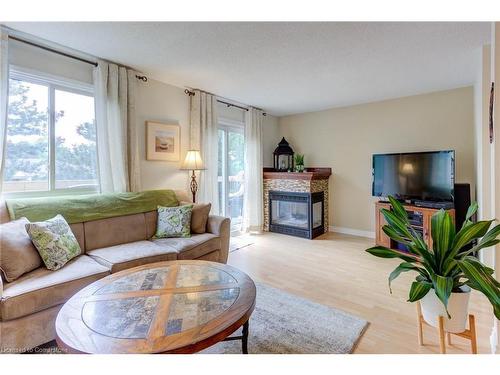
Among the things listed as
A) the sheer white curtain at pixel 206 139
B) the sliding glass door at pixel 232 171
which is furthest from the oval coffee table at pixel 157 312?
the sliding glass door at pixel 232 171

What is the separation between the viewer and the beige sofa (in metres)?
1.48

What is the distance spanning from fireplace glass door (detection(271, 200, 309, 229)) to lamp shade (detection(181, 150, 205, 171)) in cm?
194

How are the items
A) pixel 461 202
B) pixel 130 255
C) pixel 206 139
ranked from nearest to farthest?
pixel 130 255 < pixel 461 202 < pixel 206 139

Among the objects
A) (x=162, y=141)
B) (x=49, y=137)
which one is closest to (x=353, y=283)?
(x=162, y=141)

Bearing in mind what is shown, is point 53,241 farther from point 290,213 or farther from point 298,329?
point 290,213

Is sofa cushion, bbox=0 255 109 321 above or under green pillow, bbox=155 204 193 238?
under

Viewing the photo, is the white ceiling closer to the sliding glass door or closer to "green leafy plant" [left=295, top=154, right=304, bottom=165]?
the sliding glass door

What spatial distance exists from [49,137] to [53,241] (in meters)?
1.14

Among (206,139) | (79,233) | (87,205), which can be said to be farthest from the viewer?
(206,139)

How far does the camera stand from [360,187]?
14.4 ft

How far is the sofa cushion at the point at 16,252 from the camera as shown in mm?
1631

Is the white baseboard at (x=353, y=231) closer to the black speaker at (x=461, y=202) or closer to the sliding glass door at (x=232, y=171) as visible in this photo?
the black speaker at (x=461, y=202)

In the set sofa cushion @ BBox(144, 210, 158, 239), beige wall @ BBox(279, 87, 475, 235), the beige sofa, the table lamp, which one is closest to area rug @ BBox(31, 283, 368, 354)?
the beige sofa

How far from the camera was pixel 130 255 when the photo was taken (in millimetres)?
2096
